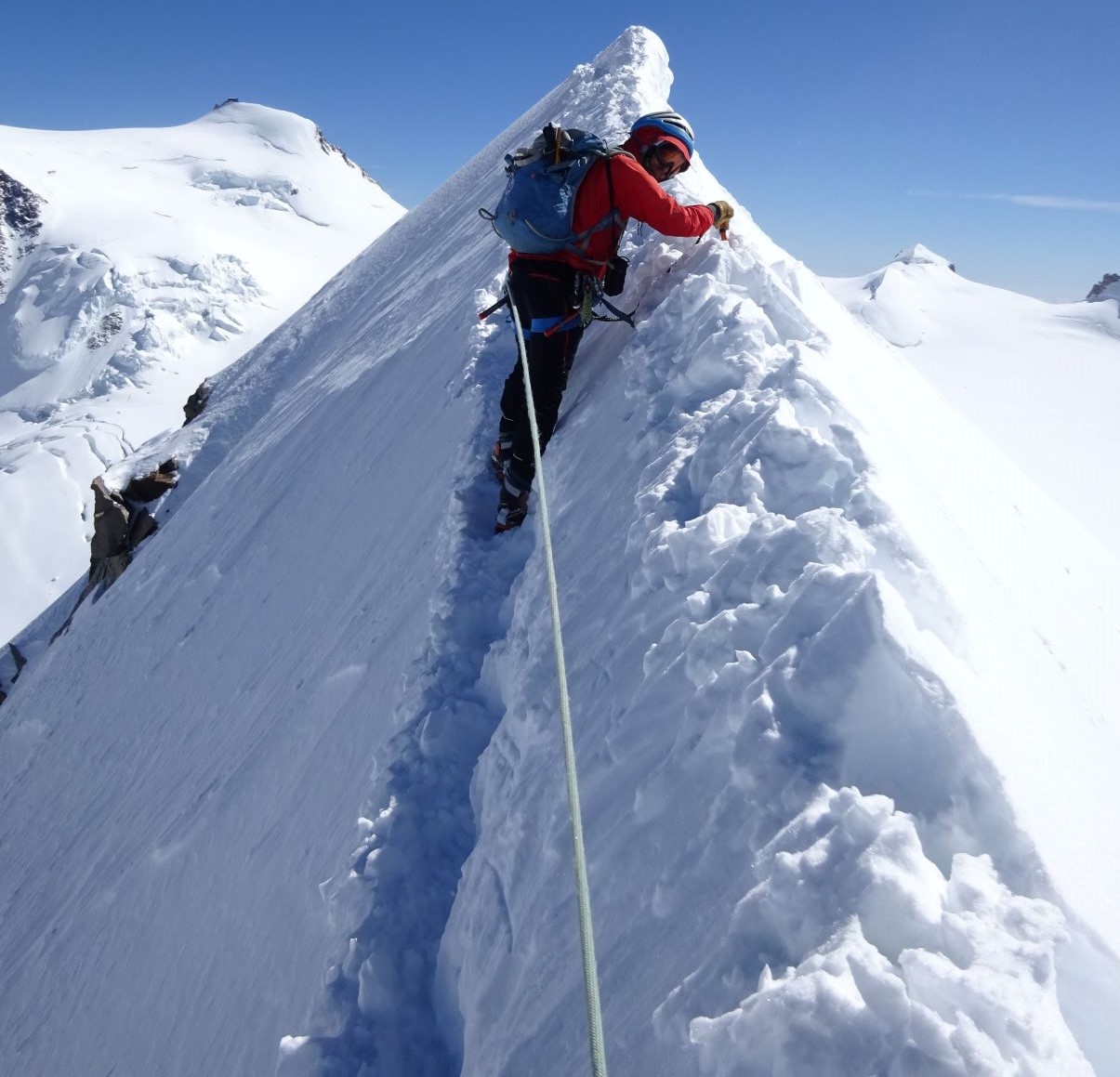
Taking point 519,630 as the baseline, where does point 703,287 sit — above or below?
above

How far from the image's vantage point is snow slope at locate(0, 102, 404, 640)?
1347 inches

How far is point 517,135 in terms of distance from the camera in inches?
517

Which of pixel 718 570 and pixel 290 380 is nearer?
pixel 718 570

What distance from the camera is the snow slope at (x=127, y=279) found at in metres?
34.2

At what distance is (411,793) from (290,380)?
1168 cm

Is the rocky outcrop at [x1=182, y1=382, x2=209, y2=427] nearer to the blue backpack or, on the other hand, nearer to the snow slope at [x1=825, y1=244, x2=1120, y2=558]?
the blue backpack

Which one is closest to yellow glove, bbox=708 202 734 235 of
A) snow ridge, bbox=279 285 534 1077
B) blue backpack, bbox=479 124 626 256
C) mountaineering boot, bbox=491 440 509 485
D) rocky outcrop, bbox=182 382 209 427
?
blue backpack, bbox=479 124 626 256

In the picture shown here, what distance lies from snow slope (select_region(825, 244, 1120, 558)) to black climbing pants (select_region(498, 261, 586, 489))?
18.0 ft

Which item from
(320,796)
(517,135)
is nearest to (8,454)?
(517,135)

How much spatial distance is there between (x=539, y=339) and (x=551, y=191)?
0.77m

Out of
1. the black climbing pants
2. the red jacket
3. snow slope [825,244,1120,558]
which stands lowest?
snow slope [825,244,1120,558]

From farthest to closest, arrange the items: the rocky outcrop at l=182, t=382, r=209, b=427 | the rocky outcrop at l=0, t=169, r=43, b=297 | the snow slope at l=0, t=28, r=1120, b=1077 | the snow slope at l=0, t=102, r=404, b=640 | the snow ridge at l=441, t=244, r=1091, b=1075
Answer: the rocky outcrop at l=0, t=169, r=43, b=297, the snow slope at l=0, t=102, r=404, b=640, the rocky outcrop at l=182, t=382, r=209, b=427, the snow slope at l=0, t=28, r=1120, b=1077, the snow ridge at l=441, t=244, r=1091, b=1075

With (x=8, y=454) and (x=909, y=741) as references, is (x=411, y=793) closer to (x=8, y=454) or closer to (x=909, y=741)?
(x=909, y=741)

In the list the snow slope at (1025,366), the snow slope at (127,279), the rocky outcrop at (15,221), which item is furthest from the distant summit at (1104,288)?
the rocky outcrop at (15,221)
